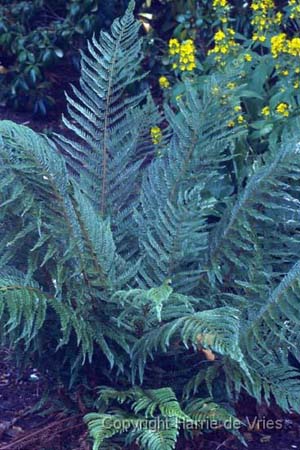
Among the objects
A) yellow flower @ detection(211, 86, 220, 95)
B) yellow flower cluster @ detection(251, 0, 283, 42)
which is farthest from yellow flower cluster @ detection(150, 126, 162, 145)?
yellow flower cluster @ detection(251, 0, 283, 42)

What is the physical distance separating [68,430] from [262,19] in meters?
Result: 2.23

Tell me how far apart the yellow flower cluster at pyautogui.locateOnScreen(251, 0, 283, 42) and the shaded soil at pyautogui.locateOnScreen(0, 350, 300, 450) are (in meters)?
1.89

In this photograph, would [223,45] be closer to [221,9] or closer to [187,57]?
[187,57]

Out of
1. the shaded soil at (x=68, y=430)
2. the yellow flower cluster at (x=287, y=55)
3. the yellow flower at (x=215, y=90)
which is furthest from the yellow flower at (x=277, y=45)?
the shaded soil at (x=68, y=430)

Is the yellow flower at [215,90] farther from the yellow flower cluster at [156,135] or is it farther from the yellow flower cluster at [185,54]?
the yellow flower cluster at [185,54]

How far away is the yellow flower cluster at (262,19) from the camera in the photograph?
4550 millimetres

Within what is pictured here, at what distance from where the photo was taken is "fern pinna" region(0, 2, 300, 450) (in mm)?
3059

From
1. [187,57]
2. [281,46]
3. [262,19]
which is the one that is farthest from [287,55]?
[187,57]

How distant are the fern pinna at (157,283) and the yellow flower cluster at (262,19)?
3.47 feet

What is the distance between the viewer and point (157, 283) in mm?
3326

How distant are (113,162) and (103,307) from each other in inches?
27.5

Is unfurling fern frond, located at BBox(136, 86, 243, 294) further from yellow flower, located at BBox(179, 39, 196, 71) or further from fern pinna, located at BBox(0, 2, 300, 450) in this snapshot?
yellow flower, located at BBox(179, 39, 196, 71)

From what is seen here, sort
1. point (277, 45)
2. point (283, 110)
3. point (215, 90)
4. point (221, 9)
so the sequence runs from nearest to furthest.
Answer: point (215, 90) → point (283, 110) → point (277, 45) → point (221, 9)

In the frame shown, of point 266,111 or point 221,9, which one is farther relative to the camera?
point 221,9
